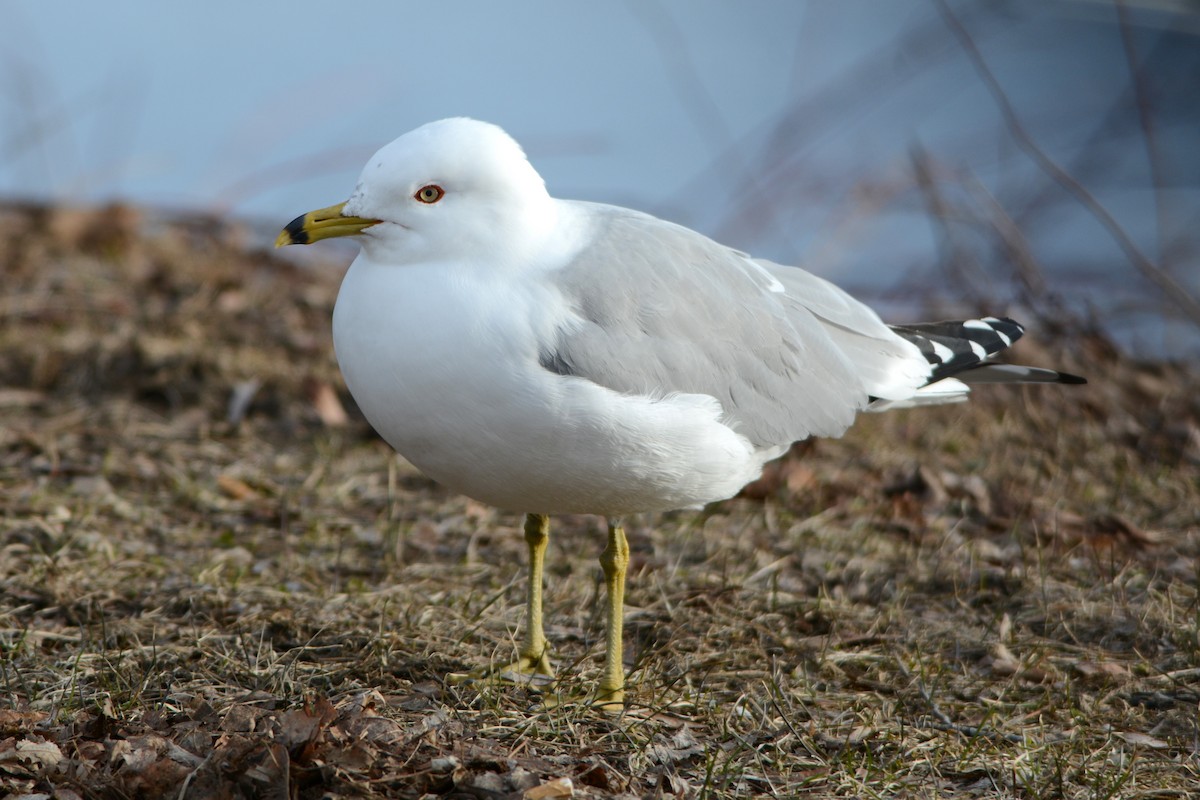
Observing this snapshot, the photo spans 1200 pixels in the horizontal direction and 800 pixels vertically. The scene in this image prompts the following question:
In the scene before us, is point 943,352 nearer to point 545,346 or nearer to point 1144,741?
point 1144,741

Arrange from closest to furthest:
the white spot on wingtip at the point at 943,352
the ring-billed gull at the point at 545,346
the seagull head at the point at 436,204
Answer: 1. the ring-billed gull at the point at 545,346
2. the seagull head at the point at 436,204
3. the white spot on wingtip at the point at 943,352

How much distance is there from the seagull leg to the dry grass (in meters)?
0.08

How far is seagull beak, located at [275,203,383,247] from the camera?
307 centimetres

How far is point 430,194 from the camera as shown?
307 centimetres

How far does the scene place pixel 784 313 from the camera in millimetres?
3568

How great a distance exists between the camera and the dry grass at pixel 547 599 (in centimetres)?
275

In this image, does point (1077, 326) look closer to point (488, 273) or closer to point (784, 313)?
point (784, 313)

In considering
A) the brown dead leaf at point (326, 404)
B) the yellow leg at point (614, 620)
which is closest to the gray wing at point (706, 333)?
the yellow leg at point (614, 620)

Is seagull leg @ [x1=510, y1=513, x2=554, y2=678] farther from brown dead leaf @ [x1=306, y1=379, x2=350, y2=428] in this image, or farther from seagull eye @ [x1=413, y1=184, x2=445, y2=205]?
→ brown dead leaf @ [x1=306, y1=379, x2=350, y2=428]

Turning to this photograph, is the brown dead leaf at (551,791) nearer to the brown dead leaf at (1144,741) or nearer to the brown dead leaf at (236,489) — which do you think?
the brown dead leaf at (1144,741)

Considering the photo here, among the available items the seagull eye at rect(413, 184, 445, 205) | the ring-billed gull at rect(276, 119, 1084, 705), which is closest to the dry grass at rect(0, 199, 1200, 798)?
the ring-billed gull at rect(276, 119, 1084, 705)

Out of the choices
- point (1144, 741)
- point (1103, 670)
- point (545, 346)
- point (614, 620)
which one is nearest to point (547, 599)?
point (614, 620)

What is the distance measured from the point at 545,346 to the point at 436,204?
1.53ft

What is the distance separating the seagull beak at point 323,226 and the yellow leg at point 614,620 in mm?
1033
